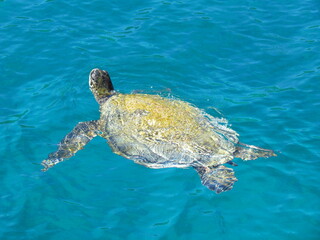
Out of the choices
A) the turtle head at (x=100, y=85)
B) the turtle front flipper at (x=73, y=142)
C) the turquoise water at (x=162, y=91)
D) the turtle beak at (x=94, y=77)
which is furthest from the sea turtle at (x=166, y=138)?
the turtle beak at (x=94, y=77)

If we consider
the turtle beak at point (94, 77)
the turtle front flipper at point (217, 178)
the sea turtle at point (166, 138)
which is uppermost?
the turtle beak at point (94, 77)

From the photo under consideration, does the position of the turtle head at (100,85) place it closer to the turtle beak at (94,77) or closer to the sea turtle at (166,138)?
the turtle beak at (94,77)

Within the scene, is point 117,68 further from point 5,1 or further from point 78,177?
point 5,1

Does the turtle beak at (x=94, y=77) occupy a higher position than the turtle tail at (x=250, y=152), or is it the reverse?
the turtle beak at (x=94, y=77)

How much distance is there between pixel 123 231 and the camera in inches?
263

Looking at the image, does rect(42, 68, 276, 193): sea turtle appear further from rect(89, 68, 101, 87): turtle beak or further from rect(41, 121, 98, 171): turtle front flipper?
rect(89, 68, 101, 87): turtle beak

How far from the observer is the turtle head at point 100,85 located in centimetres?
954

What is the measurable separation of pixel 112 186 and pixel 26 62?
215 inches

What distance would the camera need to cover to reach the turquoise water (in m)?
6.84

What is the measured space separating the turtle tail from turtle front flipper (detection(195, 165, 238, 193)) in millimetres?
517

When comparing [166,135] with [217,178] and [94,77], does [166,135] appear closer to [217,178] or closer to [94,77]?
[217,178]

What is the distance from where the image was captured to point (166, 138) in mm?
7484

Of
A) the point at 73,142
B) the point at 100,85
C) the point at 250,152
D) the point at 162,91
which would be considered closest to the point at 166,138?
the point at 250,152

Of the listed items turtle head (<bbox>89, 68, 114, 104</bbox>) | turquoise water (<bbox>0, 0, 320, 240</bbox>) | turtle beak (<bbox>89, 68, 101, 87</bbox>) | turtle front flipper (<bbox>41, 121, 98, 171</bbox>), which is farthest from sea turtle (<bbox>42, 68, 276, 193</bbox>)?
turtle beak (<bbox>89, 68, 101, 87</bbox>)
